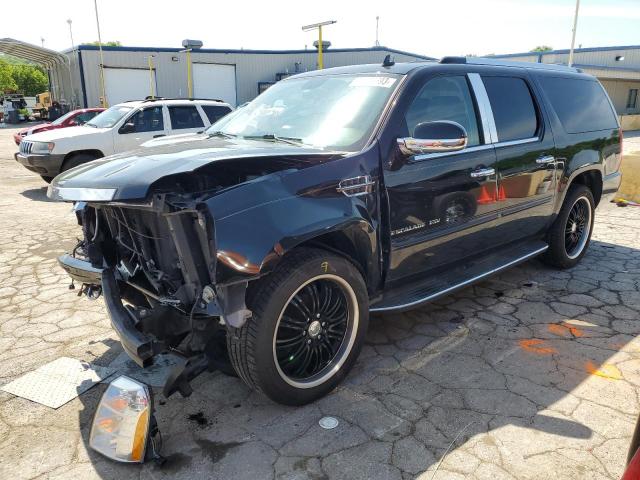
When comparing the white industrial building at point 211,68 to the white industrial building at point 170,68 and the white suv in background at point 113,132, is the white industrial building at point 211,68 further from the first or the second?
the white suv in background at point 113,132

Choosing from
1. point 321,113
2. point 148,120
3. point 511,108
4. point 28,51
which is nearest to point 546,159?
point 511,108

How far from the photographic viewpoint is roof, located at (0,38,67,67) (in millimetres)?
27062

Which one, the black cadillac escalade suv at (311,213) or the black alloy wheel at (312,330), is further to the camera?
the black alloy wheel at (312,330)

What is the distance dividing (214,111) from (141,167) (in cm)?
908

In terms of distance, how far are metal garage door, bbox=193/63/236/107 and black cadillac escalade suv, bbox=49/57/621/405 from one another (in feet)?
95.5

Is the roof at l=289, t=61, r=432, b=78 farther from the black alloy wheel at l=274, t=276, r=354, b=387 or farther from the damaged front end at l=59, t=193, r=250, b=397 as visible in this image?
the damaged front end at l=59, t=193, r=250, b=397

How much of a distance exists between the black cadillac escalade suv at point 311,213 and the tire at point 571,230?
0.64 m

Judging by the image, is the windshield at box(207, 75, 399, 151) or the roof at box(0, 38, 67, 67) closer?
the windshield at box(207, 75, 399, 151)

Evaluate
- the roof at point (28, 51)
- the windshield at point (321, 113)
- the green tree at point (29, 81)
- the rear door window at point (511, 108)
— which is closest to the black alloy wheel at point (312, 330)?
the windshield at point (321, 113)

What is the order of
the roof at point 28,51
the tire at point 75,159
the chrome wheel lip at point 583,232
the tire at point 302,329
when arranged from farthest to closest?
the roof at point 28,51 → the tire at point 75,159 → the chrome wheel lip at point 583,232 → the tire at point 302,329

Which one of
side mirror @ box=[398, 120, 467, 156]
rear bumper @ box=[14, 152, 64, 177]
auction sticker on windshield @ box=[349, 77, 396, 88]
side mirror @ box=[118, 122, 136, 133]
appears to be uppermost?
auction sticker on windshield @ box=[349, 77, 396, 88]

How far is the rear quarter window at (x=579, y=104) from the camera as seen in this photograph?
15.4 feet

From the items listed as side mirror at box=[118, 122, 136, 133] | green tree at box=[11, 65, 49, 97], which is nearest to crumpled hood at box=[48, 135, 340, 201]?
side mirror at box=[118, 122, 136, 133]

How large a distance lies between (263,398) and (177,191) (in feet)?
4.63
